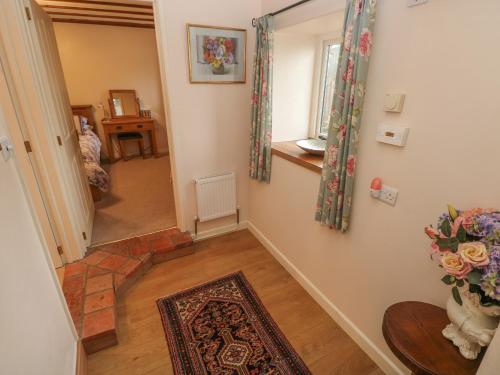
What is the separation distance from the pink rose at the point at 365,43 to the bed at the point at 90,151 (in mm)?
3174

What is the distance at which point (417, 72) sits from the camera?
116cm

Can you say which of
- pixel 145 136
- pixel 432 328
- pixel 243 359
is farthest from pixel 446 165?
pixel 145 136

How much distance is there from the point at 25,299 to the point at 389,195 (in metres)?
1.66

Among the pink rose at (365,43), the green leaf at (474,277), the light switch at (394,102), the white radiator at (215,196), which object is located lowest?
the white radiator at (215,196)

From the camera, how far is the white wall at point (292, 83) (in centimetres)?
229

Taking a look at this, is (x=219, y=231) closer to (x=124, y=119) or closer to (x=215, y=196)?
(x=215, y=196)

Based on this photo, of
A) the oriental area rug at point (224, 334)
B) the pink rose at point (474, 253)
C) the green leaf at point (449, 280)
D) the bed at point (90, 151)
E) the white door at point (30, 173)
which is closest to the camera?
the pink rose at point (474, 253)

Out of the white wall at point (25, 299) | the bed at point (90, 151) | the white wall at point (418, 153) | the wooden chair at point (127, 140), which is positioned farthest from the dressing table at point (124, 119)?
the white wall at point (418, 153)

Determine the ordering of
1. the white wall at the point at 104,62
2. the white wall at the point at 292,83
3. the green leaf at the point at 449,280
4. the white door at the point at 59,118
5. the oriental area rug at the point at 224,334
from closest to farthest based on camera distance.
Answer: the green leaf at the point at 449,280 < the oriental area rug at the point at 224,334 < the white door at the point at 59,118 < the white wall at the point at 292,83 < the white wall at the point at 104,62

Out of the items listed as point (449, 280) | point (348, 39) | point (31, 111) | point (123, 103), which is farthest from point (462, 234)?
point (123, 103)

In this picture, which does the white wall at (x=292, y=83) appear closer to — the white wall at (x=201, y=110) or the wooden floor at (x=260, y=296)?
the white wall at (x=201, y=110)

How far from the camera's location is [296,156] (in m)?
2.07

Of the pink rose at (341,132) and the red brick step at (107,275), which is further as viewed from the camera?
the red brick step at (107,275)

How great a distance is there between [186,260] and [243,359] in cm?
111
